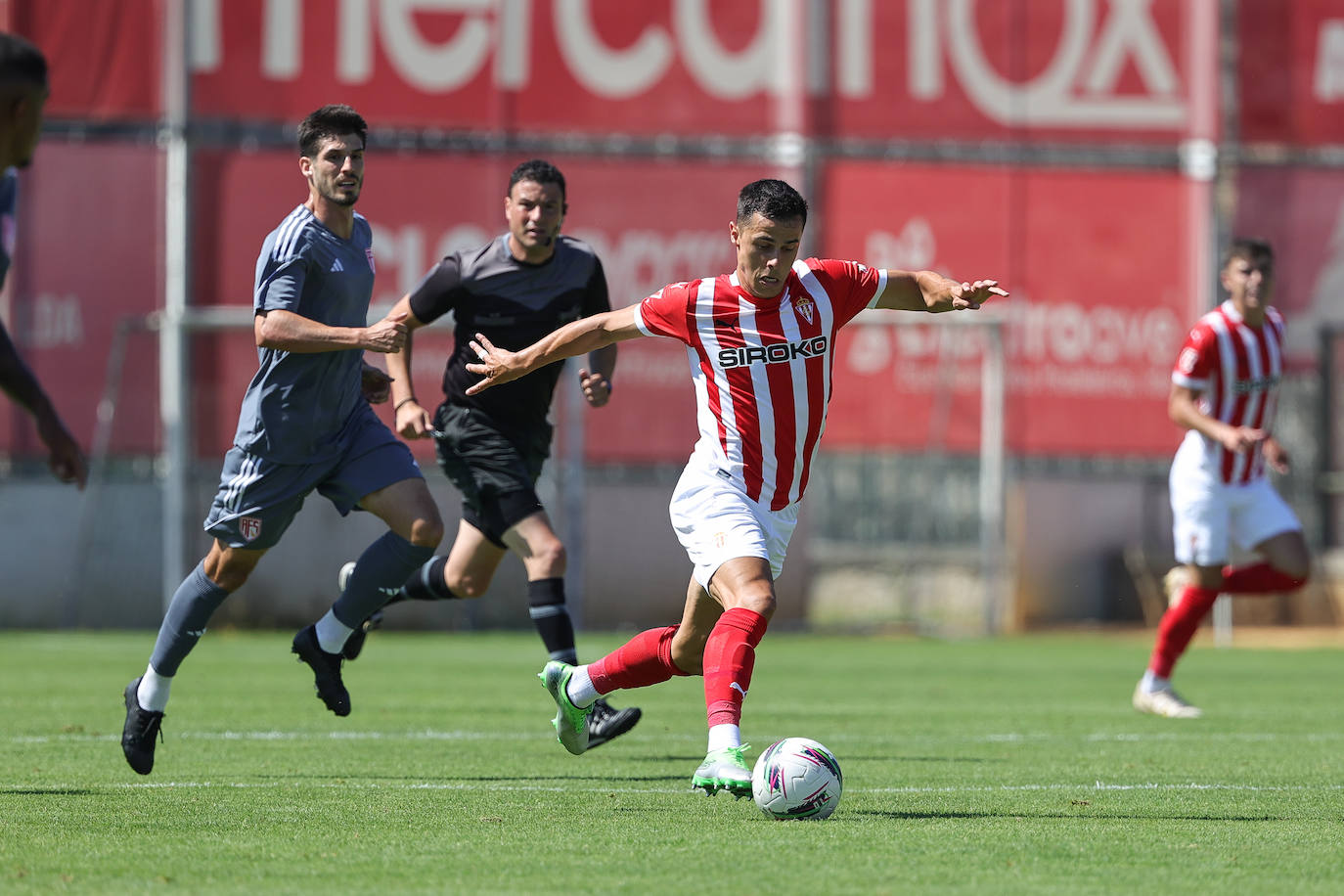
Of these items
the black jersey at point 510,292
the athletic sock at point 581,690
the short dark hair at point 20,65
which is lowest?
the athletic sock at point 581,690

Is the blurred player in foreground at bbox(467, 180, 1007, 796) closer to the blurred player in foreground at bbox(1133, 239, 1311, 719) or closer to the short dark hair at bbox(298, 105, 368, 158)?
the short dark hair at bbox(298, 105, 368, 158)

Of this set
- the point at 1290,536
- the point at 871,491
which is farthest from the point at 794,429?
the point at 871,491

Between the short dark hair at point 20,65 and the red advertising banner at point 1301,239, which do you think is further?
the red advertising banner at point 1301,239

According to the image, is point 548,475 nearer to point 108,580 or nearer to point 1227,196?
point 108,580

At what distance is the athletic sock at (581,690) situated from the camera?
22.5ft

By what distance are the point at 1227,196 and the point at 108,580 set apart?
467 inches

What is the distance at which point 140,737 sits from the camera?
677 centimetres

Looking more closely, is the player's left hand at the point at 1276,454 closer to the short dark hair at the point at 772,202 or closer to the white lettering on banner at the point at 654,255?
the short dark hair at the point at 772,202

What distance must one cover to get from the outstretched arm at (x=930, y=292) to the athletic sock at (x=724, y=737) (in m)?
1.54

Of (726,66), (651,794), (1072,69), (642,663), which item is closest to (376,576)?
(642,663)

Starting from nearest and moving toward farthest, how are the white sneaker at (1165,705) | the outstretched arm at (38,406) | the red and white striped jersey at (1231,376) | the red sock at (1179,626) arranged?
the outstretched arm at (38,406)
the white sneaker at (1165,705)
the red sock at (1179,626)
the red and white striped jersey at (1231,376)

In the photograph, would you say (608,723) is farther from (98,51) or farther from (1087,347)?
(1087,347)

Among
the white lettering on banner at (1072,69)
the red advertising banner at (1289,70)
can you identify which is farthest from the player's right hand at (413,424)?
the red advertising banner at (1289,70)

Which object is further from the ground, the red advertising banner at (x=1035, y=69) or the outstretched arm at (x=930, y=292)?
the red advertising banner at (x=1035, y=69)
